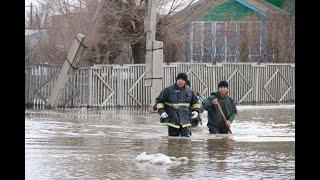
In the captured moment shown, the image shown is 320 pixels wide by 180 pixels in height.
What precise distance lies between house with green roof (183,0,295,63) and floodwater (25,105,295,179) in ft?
60.7

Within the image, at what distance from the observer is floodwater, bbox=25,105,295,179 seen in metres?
9.62

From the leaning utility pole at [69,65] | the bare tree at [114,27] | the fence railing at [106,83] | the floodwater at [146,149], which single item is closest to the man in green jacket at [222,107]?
the floodwater at [146,149]

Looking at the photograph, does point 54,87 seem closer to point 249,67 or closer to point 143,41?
point 143,41

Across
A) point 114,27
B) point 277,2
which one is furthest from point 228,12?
point 114,27

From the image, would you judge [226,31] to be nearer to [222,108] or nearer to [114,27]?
[114,27]

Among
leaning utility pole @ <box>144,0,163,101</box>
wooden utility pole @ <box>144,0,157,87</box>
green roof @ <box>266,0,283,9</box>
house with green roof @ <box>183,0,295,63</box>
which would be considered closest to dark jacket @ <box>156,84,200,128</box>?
leaning utility pole @ <box>144,0,163,101</box>

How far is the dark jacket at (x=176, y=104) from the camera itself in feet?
46.6

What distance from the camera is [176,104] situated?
14.2 meters

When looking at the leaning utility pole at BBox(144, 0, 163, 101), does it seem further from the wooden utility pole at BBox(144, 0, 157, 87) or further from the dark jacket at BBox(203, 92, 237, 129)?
the dark jacket at BBox(203, 92, 237, 129)

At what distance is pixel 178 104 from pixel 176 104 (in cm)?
4
